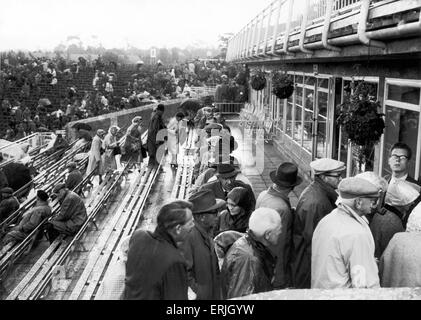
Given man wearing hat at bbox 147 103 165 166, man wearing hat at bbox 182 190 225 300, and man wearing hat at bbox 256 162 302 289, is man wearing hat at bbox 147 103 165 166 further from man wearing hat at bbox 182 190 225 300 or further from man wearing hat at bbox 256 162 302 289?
man wearing hat at bbox 182 190 225 300

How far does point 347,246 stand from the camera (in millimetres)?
3494

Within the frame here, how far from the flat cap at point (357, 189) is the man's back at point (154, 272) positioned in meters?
1.17

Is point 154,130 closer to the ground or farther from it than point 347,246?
closer to the ground

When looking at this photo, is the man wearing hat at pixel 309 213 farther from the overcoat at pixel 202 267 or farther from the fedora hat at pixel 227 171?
the fedora hat at pixel 227 171

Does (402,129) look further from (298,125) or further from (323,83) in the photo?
(298,125)

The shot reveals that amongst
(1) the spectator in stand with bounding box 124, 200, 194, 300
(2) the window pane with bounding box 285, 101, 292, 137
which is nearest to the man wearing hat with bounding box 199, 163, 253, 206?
(1) the spectator in stand with bounding box 124, 200, 194, 300

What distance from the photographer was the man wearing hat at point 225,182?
233 inches

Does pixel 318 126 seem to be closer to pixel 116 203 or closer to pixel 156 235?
pixel 116 203

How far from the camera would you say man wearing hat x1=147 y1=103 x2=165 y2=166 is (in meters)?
13.1

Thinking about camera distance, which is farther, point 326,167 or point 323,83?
point 323,83

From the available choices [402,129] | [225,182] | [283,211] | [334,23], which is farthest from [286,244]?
[334,23]

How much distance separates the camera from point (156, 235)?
10.6ft

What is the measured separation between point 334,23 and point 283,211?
4156 mm

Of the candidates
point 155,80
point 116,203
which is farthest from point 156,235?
point 155,80
